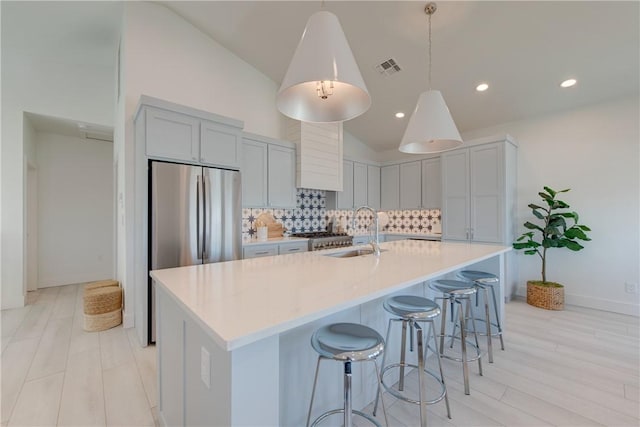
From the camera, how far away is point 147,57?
3217 millimetres

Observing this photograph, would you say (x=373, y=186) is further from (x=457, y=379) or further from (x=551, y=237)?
(x=457, y=379)

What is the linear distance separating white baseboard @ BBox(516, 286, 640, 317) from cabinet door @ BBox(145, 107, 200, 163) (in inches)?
209

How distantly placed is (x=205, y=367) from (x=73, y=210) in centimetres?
578

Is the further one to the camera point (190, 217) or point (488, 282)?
point (190, 217)

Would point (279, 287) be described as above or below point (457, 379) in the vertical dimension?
above

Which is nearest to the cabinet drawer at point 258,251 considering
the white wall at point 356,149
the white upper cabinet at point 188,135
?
the white upper cabinet at point 188,135

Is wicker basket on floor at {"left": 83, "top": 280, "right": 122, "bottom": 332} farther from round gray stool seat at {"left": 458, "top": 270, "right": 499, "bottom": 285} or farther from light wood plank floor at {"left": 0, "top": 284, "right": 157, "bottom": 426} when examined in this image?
round gray stool seat at {"left": 458, "top": 270, "right": 499, "bottom": 285}

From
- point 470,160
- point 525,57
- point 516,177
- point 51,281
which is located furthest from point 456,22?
point 51,281

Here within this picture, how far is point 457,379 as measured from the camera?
2191 mm

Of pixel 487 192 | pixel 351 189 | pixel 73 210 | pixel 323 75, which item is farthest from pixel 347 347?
pixel 73 210

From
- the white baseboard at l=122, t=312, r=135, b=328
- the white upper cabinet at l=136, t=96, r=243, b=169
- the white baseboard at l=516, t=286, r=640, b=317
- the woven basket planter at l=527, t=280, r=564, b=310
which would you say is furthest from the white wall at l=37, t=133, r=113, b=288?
the white baseboard at l=516, t=286, r=640, b=317

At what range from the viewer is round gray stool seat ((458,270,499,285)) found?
2537 mm

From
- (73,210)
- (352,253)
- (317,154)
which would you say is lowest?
(352,253)

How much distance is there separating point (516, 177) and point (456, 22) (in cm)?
261
